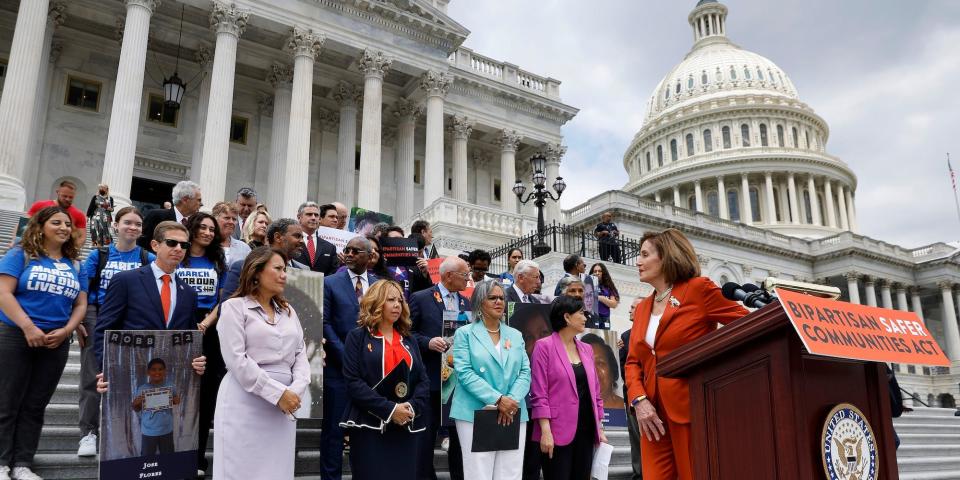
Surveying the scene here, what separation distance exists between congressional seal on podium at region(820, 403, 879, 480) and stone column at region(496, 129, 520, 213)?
31498 mm

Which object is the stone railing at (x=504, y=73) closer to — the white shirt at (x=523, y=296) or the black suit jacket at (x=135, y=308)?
the white shirt at (x=523, y=296)

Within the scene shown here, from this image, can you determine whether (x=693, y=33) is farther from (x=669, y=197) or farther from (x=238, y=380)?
(x=238, y=380)

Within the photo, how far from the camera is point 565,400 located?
6.22 m

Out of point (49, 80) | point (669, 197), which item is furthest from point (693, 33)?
point (49, 80)

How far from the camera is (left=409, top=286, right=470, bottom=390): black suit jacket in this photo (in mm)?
6699

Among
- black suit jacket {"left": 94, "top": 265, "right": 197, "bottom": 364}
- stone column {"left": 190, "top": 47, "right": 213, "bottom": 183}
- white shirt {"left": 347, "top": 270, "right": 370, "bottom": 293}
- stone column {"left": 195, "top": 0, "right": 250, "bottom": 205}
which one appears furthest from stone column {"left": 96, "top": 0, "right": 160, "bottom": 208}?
black suit jacket {"left": 94, "top": 265, "right": 197, "bottom": 364}

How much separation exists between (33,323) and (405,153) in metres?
26.6

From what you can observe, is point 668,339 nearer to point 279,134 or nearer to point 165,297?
point 165,297

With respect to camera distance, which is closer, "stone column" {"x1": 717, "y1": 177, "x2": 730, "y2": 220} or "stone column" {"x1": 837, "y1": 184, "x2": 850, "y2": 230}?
"stone column" {"x1": 717, "y1": 177, "x2": 730, "y2": 220}

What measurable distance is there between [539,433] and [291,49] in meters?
23.7

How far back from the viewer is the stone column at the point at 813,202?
7400 cm

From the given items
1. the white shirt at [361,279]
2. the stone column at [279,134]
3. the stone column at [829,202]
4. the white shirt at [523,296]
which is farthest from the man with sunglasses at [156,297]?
the stone column at [829,202]

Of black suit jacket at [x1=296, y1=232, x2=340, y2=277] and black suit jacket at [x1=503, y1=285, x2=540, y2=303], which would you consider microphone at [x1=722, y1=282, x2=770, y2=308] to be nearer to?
black suit jacket at [x1=503, y1=285, x2=540, y2=303]

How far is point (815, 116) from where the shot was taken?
81.9m
